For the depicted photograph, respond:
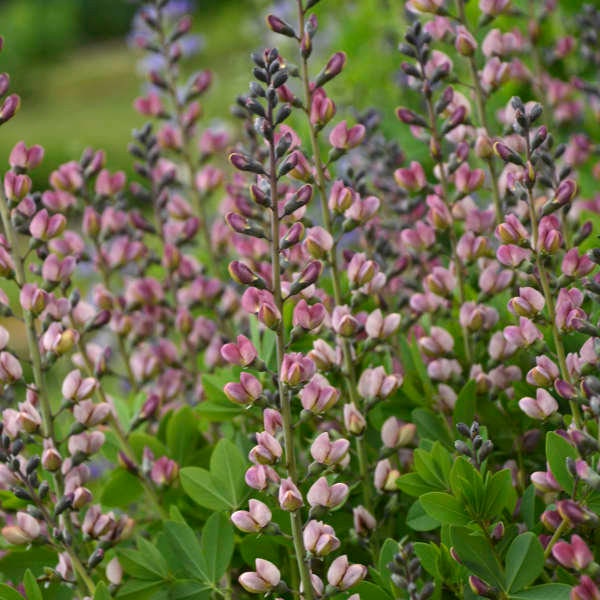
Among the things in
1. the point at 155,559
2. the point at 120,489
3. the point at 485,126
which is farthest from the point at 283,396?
the point at 485,126

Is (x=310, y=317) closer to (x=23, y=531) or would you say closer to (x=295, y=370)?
(x=295, y=370)

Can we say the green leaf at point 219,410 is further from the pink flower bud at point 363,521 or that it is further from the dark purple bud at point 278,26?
the dark purple bud at point 278,26

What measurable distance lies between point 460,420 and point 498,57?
1.52ft

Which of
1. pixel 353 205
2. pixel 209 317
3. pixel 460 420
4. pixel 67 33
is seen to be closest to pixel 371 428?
pixel 460 420

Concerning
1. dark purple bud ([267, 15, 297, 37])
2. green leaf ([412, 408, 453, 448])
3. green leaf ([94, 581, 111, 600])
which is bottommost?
green leaf ([412, 408, 453, 448])

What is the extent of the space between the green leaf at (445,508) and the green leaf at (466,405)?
15 centimetres

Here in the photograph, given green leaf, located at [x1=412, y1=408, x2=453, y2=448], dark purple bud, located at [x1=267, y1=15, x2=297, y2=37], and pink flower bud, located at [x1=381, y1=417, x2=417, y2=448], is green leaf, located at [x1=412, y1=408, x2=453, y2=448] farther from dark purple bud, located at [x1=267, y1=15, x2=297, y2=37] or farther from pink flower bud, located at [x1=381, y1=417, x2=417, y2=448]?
dark purple bud, located at [x1=267, y1=15, x2=297, y2=37]

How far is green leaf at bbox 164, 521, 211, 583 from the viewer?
3.14 feet

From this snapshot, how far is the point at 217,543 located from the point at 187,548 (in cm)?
4

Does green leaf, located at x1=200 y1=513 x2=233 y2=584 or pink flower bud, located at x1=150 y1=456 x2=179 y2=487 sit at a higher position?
green leaf, located at x1=200 y1=513 x2=233 y2=584

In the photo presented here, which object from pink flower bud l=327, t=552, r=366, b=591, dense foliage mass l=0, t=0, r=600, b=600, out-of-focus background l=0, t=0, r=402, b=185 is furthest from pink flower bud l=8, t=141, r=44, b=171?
out-of-focus background l=0, t=0, r=402, b=185

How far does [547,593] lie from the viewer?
2.63 feet

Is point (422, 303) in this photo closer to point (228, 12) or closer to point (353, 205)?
point (353, 205)

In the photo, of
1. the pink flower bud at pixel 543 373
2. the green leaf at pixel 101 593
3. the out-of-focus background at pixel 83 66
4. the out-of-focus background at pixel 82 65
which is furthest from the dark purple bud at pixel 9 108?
the out-of-focus background at pixel 82 65
